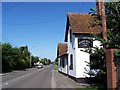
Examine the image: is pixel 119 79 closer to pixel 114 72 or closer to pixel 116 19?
pixel 114 72

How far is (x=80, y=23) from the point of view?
26.6 metres

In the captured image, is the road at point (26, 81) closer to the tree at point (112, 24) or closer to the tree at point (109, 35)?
the tree at point (109, 35)

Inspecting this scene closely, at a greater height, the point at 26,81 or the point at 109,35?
the point at 109,35

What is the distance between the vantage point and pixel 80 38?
2500cm

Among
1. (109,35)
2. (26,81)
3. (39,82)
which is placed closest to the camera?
(109,35)

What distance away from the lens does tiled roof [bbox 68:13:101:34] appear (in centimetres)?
2502

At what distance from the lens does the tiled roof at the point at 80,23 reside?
25.0 m

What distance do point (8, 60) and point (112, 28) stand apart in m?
40.2

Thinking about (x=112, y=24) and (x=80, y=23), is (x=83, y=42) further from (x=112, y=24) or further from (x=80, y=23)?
(x=112, y=24)

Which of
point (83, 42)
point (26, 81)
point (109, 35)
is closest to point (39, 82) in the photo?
point (26, 81)

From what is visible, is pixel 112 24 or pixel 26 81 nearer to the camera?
pixel 112 24

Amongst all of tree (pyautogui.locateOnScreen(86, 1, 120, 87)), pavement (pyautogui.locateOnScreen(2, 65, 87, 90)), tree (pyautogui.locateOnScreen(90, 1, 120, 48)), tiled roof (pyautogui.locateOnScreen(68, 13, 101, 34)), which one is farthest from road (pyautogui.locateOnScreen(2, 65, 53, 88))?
tree (pyautogui.locateOnScreen(90, 1, 120, 48))

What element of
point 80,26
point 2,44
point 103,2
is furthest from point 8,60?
point 103,2

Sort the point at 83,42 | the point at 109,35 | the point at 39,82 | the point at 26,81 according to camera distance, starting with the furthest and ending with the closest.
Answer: the point at 26,81 < the point at 39,82 < the point at 83,42 < the point at 109,35
